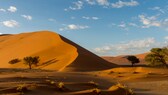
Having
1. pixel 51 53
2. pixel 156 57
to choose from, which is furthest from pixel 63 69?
pixel 51 53

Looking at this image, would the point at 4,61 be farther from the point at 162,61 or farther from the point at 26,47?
the point at 162,61

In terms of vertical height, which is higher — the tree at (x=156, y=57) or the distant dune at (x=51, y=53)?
the distant dune at (x=51, y=53)

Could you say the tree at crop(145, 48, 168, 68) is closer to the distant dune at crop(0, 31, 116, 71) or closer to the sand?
the sand

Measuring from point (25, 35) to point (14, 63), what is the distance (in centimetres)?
3915

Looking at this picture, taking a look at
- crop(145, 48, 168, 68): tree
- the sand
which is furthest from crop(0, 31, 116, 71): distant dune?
crop(145, 48, 168, 68): tree

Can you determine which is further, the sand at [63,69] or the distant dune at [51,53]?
the distant dune at [51,53]

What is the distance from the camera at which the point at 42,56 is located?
7550cm

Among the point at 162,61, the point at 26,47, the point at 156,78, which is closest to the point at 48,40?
the point at 26,47

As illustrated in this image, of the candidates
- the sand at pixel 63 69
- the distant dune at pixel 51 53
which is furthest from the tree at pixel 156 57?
the distant dune at pixel 51 53

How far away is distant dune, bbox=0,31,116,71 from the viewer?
6473 centimetres

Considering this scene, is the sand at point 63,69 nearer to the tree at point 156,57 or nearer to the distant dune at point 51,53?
the distant dune at point 51,53

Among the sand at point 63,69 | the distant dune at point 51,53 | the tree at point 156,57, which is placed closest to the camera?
the sand at point 63,69

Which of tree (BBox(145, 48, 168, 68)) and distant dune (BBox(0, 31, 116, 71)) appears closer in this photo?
tree (BBox(145, 48, 168, 68))

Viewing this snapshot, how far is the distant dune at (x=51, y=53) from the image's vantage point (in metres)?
64.7
